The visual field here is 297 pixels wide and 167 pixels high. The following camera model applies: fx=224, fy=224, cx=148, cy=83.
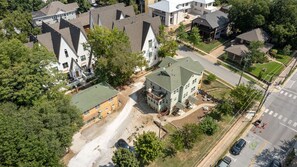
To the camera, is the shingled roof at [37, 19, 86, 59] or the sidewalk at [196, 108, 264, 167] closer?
the sidewalk at [196, 108, 264, 167]

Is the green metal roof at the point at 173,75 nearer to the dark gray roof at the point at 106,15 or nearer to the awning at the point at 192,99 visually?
the awning at the point at 192,99

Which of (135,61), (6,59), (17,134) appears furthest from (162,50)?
(17,134)

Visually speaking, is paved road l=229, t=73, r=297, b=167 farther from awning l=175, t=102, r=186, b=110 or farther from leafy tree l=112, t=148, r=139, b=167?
leafy tree l=112, t=148, r=139, b=167

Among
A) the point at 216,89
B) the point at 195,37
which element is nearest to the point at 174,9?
the point at 195,37

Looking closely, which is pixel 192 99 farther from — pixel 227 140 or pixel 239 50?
pixel 239 50

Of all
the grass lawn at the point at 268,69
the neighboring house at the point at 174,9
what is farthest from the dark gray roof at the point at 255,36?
the neighboring house at the point at 174,9

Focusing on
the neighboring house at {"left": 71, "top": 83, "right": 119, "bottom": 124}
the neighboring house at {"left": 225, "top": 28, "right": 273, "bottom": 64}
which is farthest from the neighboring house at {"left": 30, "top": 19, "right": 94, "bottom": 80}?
the neighboring house at {"left": 225, "top": 28, "right": 273, "bottom": 64}

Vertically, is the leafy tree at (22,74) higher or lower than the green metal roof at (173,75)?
higher
